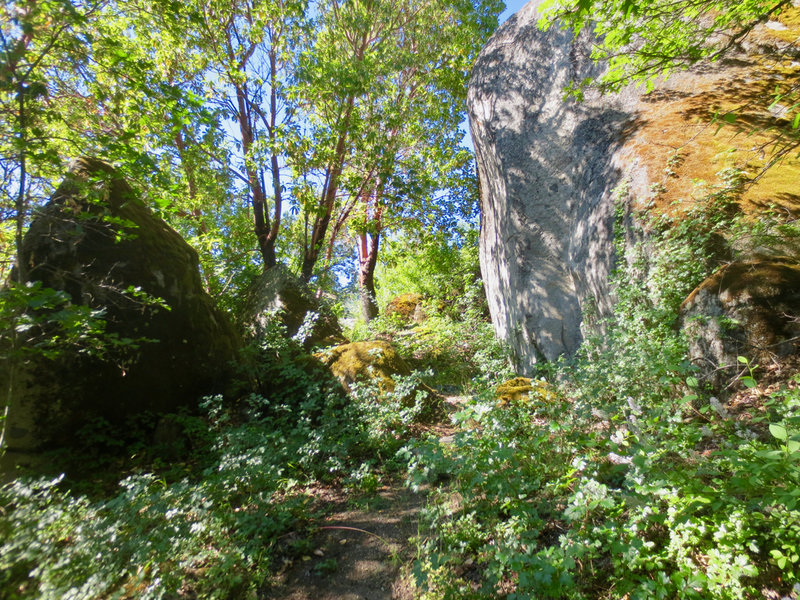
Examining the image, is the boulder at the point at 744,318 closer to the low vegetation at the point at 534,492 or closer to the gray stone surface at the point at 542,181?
the low vegetation at the point at 534,492

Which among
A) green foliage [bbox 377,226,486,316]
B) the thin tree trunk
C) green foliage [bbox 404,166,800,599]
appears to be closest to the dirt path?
green foliage [bbox 404,166,800,599]

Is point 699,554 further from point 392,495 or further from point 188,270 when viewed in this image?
point 188,270

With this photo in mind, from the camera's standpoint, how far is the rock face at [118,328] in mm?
4930

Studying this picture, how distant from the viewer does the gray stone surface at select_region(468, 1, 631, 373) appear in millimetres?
6012

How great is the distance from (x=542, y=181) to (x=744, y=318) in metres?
4.37

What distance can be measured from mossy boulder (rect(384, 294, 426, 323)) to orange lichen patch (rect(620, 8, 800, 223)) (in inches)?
347

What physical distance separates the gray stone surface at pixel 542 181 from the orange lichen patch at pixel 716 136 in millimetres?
521

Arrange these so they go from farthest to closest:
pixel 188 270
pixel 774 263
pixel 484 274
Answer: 1. pixel 484 274
2. pixel 188 270
3. pixel 774 263

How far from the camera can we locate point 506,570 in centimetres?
252

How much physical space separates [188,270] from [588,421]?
256 inches

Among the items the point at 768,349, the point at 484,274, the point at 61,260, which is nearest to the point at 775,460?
the point at 768,349

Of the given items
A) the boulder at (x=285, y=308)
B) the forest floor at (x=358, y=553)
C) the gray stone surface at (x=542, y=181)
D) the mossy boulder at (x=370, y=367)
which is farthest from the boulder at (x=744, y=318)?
the boulder at (x=285, y=308)

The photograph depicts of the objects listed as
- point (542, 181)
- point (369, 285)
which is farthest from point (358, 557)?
point (369, 285)

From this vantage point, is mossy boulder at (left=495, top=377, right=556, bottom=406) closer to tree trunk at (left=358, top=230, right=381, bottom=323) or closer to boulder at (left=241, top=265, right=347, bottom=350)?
boulder at (left=241, top=265, right=347, bottom=350)
